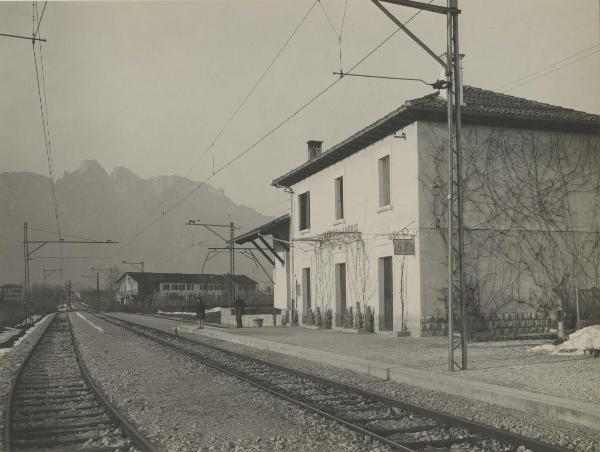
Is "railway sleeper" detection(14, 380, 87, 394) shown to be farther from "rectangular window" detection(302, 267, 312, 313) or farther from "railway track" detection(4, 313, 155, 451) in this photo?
"rectangular window" detection(302, 267, 312, 313)

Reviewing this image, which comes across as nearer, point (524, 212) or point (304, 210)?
point (524, 212)

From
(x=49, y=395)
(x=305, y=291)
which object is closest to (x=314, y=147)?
(x=305, y=291)

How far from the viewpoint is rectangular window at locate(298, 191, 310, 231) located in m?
24.8

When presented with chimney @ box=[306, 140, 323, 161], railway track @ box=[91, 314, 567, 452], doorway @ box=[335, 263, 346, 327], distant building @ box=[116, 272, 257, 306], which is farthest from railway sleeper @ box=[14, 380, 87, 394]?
distant building @ box=[116, 272, 257, 306]

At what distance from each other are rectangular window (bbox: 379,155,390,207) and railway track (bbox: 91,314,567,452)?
28.5 ft

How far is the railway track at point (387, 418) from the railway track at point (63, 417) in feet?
7.64

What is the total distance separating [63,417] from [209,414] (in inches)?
72.2

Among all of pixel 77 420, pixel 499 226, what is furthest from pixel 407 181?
pixel 77 420

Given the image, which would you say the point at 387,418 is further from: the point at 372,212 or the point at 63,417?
the point at 372,212

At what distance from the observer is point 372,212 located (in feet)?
62.7

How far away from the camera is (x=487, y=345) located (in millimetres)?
14406

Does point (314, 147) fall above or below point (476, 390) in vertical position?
above

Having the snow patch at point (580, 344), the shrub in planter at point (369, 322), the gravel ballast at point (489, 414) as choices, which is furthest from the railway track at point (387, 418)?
the shrub in planter at point (369, 322)

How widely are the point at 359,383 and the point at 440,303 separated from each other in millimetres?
7228
